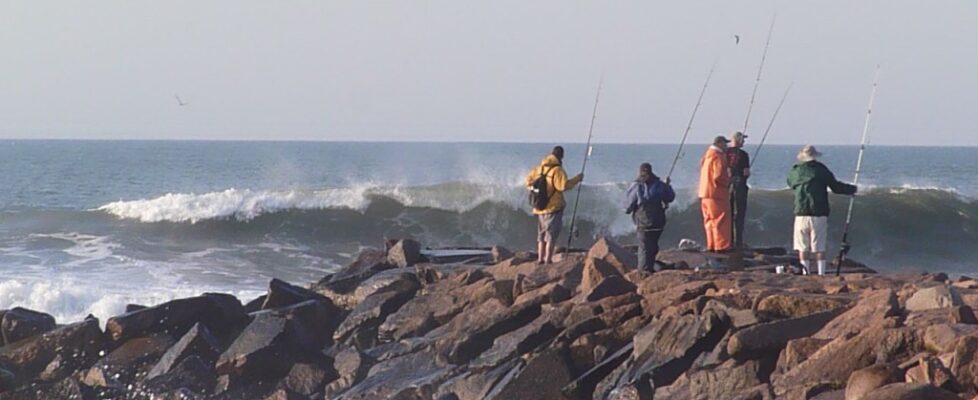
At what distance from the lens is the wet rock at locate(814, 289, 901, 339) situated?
8062 mm

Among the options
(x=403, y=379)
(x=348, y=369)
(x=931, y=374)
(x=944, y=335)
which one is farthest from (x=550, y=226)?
(x=931, y=374)

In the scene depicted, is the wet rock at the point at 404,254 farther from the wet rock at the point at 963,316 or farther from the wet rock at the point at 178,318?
the wet rock at the point at 963,316

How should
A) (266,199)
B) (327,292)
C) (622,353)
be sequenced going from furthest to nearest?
(266,199) → (327,292) → (622,353)

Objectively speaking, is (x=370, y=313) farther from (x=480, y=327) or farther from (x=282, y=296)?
(x=480, y=327)

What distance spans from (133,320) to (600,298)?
13.2ft

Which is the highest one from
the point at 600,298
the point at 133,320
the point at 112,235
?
the point at 600,298

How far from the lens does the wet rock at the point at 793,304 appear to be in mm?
8695

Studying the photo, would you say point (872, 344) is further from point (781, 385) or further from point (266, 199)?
point (266, 199)

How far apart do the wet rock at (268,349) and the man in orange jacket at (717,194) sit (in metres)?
3.68

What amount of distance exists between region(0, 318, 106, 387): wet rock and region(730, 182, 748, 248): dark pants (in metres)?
5.67

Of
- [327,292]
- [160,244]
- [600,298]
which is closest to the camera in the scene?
[600,298]

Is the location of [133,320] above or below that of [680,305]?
below

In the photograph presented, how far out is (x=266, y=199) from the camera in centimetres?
2797

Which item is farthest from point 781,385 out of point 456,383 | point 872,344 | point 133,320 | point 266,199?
point 266,199
